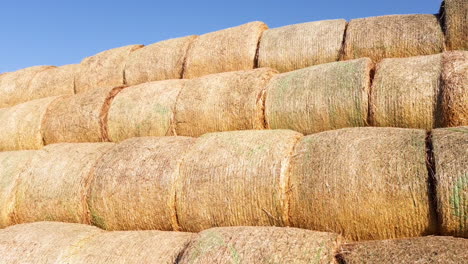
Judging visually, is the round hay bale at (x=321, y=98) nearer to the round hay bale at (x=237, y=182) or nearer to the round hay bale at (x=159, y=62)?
the round hay bale at (x=237, y=182)

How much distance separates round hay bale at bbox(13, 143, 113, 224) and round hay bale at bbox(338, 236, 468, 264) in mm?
2637

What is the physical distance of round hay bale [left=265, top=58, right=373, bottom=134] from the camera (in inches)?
162

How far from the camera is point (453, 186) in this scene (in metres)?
2.87

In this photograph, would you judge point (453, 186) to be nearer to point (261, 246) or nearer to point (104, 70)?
point (261, 246)

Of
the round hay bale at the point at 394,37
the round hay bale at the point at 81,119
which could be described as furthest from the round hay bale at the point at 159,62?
the round hay bale at the point at 394,37

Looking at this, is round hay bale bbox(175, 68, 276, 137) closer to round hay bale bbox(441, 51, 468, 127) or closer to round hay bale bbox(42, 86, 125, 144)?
round hay bale bbox(42, 86, 125, 144)

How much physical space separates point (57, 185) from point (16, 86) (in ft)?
11.2

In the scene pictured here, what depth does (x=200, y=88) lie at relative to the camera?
5008mm

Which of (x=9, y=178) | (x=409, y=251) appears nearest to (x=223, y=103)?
(x=9, y=178)

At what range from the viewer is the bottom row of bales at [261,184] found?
9.95 feet

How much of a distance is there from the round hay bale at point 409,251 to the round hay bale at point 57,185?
2.64m

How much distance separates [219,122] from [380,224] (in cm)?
209

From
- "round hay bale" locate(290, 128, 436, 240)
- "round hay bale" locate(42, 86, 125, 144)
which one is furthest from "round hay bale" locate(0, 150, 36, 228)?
"round hay bale" locate(290, 128, 436, 240)

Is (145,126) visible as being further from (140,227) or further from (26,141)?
(26,141)
